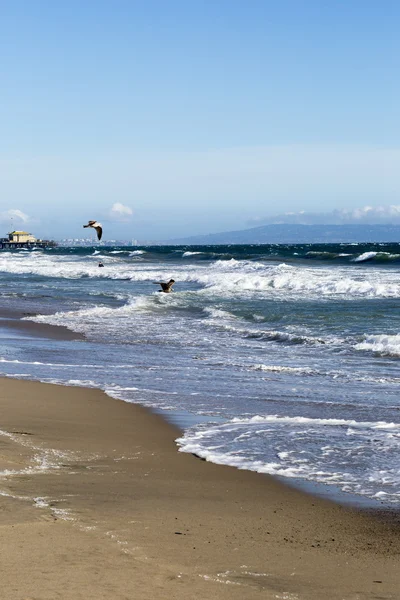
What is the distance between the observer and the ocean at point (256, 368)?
8.45 metres

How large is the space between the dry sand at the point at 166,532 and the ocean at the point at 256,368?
0.72 meters

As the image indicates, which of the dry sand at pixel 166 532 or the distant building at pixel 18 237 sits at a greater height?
the distant building at pixel 18 237

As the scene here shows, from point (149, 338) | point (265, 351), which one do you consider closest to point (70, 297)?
→ point (149, 338)

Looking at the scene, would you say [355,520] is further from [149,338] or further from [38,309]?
[38,309]

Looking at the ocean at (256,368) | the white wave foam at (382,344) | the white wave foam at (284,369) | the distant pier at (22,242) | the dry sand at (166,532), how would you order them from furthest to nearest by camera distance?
the distant pier at (22,242) < the white wave foam at (382,344) < the white wave foam at (284,369) < the ocean at (256,368) < the dry sand at (166,532)

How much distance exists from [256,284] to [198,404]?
91.5ft

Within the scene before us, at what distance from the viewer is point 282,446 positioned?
28.7ft

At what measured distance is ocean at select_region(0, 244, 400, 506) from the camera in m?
8.45

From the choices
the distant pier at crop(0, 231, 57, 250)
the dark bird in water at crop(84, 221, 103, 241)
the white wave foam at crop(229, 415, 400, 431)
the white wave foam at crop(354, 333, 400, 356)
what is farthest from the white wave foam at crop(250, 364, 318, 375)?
the distant pier at crop(0, 231, 57, 250)

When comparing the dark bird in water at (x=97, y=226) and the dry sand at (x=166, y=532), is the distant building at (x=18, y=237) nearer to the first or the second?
the dark bird in water at (x=97, y=226)

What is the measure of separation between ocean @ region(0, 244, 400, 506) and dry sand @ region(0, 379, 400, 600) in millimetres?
715

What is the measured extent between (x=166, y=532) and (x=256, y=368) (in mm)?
8861

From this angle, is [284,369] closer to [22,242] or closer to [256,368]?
[256,368]

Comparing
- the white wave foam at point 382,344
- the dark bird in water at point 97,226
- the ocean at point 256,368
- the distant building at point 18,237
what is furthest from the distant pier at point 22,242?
the white wave foam at point 382,344
